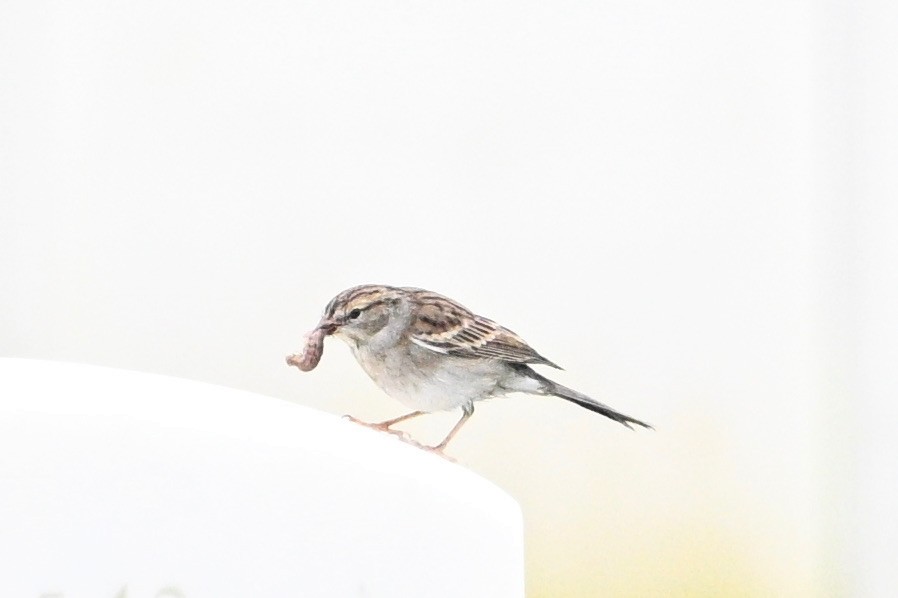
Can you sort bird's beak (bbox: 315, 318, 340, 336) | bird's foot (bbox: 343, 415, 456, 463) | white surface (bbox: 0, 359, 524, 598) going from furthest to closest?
bird's beak (bbox: 315, 318, 340, 336) < bird's foot (bbox: 343, 415, 456, 463) < white surface (bbox: 0, 359, 524, 598)

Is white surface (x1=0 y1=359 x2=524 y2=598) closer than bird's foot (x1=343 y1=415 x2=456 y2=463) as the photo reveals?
Yes

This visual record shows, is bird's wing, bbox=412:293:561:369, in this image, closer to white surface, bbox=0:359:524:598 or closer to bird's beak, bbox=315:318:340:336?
bird's beak, bbox=315:318:340:336

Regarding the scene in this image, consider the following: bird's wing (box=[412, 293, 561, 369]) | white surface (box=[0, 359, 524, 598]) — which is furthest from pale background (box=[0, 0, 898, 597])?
white surface (box=[0, 359, 524, 598])

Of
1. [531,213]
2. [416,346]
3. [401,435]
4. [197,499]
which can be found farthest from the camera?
[531,213]

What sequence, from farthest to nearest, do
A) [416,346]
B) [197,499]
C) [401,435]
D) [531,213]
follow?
[531,213]
[416,346]
[401,435]
[197,499]

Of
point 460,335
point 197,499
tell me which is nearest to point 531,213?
point 460,335

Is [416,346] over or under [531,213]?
under

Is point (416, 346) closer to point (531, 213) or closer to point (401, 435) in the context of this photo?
point (401, 435)
